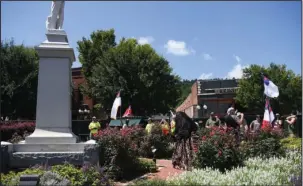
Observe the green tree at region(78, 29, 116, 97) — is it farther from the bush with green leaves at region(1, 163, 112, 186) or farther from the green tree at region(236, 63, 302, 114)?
the bush with green leaves at region(1, 163, 112, 186)

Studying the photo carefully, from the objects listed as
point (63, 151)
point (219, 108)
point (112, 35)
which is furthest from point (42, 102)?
point (219, 108)

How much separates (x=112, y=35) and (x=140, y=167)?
3761cm

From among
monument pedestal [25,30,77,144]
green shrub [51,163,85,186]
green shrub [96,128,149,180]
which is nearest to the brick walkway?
green shrub [96,128,149,180]

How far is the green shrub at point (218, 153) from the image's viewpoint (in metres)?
9.44

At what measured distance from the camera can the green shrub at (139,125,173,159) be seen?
48.8ft

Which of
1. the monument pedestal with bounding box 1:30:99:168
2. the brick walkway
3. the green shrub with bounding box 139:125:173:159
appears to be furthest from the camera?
the green shrub with bounding box 139:125:173:159

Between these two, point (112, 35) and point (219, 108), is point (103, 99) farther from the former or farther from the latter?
point (219, 108)

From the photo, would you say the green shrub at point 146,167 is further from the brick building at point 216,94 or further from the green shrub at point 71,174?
the brick building at point 216,94

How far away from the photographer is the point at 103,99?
39.8m

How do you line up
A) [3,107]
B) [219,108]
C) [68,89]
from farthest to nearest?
1. [219,108]
2. [3,107]
3. [68,89]

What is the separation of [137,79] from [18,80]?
11682 millimetres

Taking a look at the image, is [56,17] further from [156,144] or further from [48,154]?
[156,144]

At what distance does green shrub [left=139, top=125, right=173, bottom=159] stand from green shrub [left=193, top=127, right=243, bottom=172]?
498 centimetres

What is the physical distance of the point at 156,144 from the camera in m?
15.0
